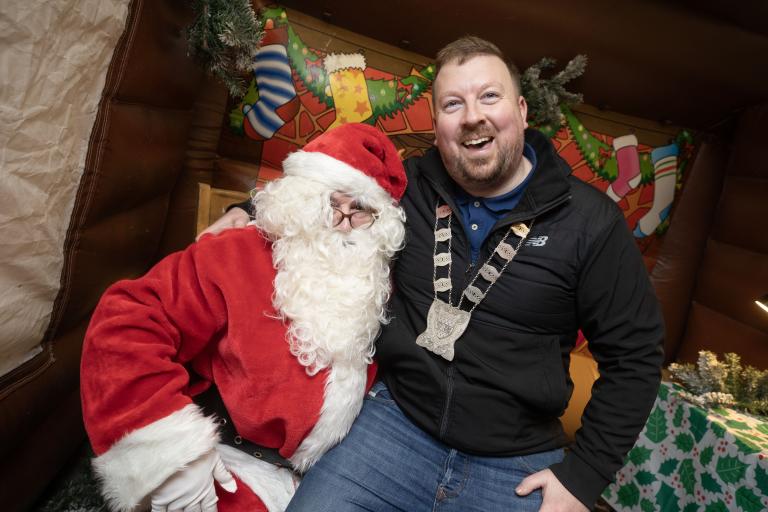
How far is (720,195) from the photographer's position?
7.73 feet

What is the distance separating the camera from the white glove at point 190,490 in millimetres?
1013

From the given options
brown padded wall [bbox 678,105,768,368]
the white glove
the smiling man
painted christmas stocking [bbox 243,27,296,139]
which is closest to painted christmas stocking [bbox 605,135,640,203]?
brown padded wall [bbox 678,105,768,368]

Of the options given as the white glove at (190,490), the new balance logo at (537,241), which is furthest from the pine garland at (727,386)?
the white glove at (190,490)

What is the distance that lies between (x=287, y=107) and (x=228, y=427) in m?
1.44

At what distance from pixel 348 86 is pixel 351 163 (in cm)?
84

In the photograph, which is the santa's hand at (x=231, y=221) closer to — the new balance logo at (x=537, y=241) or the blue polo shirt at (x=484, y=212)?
the blue polo shirt at (x=484, y=212)

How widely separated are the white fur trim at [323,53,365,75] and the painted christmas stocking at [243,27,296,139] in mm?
186

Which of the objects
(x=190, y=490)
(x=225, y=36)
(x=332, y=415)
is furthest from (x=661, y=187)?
(x=190, y=490)

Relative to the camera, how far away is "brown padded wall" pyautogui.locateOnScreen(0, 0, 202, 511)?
A: 122 cm

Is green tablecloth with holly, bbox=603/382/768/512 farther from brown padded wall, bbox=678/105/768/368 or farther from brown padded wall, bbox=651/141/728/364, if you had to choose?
brown padded wall, bbox=651/141/728/364

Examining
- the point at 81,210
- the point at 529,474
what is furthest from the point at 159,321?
the point at 529,474

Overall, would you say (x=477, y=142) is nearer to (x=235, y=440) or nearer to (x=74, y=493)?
(x=235, y=440)

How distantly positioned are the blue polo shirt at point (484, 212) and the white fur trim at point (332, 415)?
0.56 m

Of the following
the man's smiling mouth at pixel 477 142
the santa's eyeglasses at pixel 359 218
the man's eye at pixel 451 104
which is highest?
the man's eye at pixel 451 104
